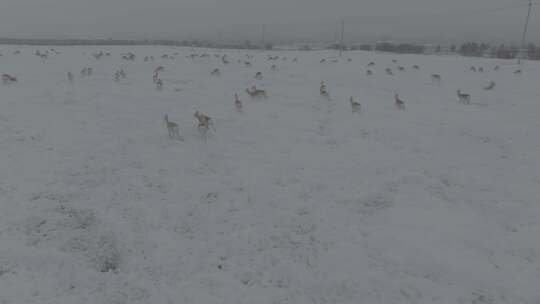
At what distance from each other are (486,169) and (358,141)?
380cm

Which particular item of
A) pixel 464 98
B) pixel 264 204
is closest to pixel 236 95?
pixel 264 204

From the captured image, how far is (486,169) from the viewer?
1090cm

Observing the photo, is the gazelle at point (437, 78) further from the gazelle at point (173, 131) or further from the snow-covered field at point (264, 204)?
the gazelle at point (173, 131)

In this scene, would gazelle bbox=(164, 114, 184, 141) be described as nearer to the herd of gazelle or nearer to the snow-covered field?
the herd of gazelle

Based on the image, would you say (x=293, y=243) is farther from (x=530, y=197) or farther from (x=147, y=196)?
(x=530, y=197)

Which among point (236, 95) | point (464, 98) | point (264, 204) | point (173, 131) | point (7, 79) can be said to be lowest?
point (264, 204)

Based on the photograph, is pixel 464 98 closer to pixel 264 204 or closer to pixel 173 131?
pixel 173 131

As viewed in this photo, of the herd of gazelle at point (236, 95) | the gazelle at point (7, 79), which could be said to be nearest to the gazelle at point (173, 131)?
the herd of gazelle at point (236, 95)

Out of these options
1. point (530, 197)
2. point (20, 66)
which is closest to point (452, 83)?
point (530, 197)

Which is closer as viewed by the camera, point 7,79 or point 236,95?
point 236,95

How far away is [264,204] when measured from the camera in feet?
28.6

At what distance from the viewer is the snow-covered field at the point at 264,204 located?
631 centimetres

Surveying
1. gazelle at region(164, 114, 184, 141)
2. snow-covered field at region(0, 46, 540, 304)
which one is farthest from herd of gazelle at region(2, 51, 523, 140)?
snow-covered field at region(0, 46, 540, 304)

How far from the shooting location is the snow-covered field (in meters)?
6.31
